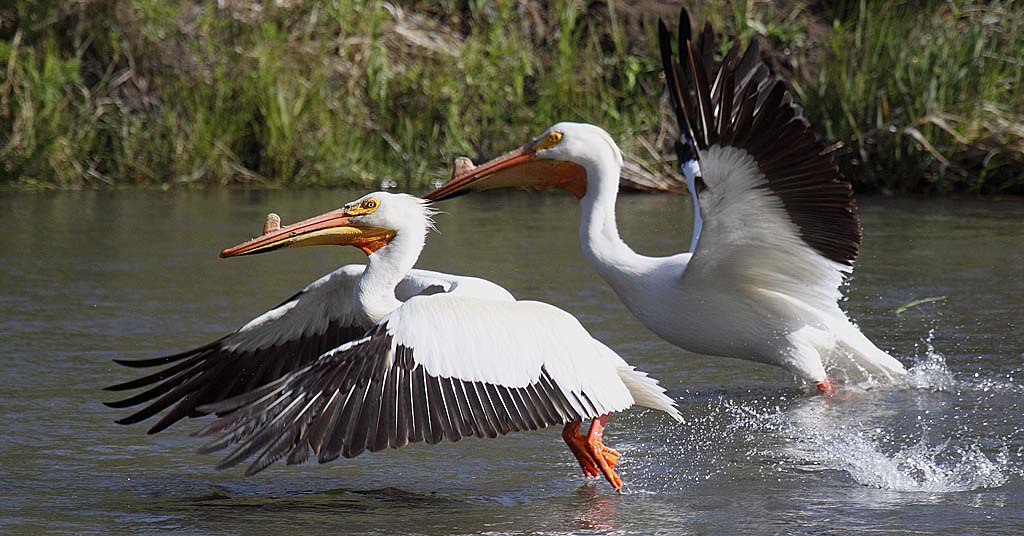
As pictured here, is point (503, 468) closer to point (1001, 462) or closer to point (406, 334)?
point (406, 334)

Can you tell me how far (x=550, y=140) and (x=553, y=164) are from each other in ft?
0.29

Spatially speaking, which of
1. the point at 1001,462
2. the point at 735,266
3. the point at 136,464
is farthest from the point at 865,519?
the point at 136,464

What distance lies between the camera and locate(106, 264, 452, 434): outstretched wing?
4508 mm

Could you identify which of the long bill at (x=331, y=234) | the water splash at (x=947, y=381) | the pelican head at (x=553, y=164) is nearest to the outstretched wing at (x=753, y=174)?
the pelican head at (x=553, y=164)

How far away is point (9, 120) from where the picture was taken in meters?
11.4

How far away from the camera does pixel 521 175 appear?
5.35 meters

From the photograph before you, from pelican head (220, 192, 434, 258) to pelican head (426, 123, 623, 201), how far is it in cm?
77

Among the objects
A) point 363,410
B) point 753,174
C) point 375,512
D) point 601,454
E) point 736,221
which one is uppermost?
point 753,174

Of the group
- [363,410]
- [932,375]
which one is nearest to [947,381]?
[932,375]

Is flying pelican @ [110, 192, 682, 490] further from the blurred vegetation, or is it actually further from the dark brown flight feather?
the blurred vegetation

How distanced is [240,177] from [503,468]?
7.87 metres

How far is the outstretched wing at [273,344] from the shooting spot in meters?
4.51

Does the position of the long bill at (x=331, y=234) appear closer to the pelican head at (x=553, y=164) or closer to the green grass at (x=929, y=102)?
the pelican head at (x=553, y=164)

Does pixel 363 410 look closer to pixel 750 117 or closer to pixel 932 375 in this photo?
pixel 750 117
